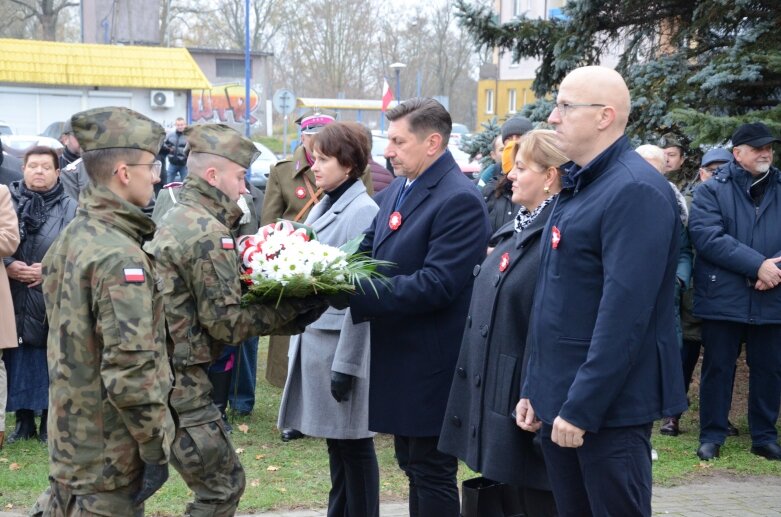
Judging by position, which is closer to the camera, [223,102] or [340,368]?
[340,368]

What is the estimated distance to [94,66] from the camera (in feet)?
106

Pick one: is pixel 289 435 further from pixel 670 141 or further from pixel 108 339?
pixel 670 141

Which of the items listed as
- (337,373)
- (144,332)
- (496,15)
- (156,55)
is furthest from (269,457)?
(156,55)

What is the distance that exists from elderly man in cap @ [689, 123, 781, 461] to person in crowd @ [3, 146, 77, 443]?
15.6 feet

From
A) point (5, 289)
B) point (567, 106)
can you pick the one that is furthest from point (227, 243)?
point (5, 289)

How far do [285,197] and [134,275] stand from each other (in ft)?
14.6

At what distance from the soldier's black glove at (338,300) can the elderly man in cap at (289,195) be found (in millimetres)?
3172

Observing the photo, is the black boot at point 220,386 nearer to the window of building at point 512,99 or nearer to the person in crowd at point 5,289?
the person in crowd at point 5,289

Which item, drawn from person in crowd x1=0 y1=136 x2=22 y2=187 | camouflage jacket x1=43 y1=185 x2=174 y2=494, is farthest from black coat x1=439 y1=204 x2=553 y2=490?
person in crowd x1=0 y1=136 x2=22 y2=187

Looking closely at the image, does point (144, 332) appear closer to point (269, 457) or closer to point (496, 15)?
point (269, 457)

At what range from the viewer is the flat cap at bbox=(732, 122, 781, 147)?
7.00 meters

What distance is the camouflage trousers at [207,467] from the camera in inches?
166

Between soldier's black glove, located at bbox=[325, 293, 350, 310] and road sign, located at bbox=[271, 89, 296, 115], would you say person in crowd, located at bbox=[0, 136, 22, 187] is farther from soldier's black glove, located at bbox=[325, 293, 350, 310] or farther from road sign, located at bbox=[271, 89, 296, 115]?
road sign, located at bbox=[271, 89, 296, 115]

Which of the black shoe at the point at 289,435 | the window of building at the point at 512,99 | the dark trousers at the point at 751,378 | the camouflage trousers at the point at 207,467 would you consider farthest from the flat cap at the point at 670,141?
the window of building at the point at 512,99
